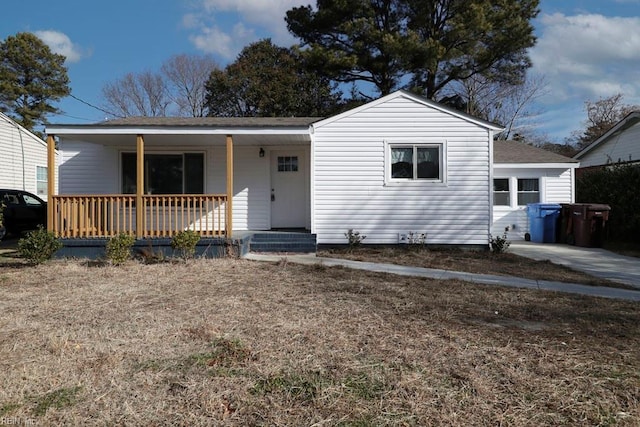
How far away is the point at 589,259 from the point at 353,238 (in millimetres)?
5247

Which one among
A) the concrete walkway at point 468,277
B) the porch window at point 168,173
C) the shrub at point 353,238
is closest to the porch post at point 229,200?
the concrete walkway at point 468,277

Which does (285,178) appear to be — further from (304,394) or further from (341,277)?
(304,394)

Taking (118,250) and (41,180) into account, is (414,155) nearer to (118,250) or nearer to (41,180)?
(118,250)

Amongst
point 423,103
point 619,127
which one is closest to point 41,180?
point 423,103

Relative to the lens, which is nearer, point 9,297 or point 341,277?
point 9,297

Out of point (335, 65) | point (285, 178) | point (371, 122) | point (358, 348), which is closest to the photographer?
point (358, 348)

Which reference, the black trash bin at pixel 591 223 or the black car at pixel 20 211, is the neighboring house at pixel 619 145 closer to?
the black trash bin at pixel 591 223

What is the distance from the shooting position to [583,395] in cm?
301

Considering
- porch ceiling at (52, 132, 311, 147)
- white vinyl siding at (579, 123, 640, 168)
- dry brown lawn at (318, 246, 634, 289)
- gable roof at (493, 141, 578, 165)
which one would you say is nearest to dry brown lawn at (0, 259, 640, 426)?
dry brown lawn at (318, 246, 634, 289)

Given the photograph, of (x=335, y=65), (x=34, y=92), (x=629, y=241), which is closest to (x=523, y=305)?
(x=629, y=241)

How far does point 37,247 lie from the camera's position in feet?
26.9

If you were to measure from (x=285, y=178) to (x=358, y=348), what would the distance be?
27.3 ft

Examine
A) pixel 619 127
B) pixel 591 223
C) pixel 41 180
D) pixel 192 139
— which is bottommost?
pixel 591 223

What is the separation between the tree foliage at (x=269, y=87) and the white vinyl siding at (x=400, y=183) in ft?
42.9
